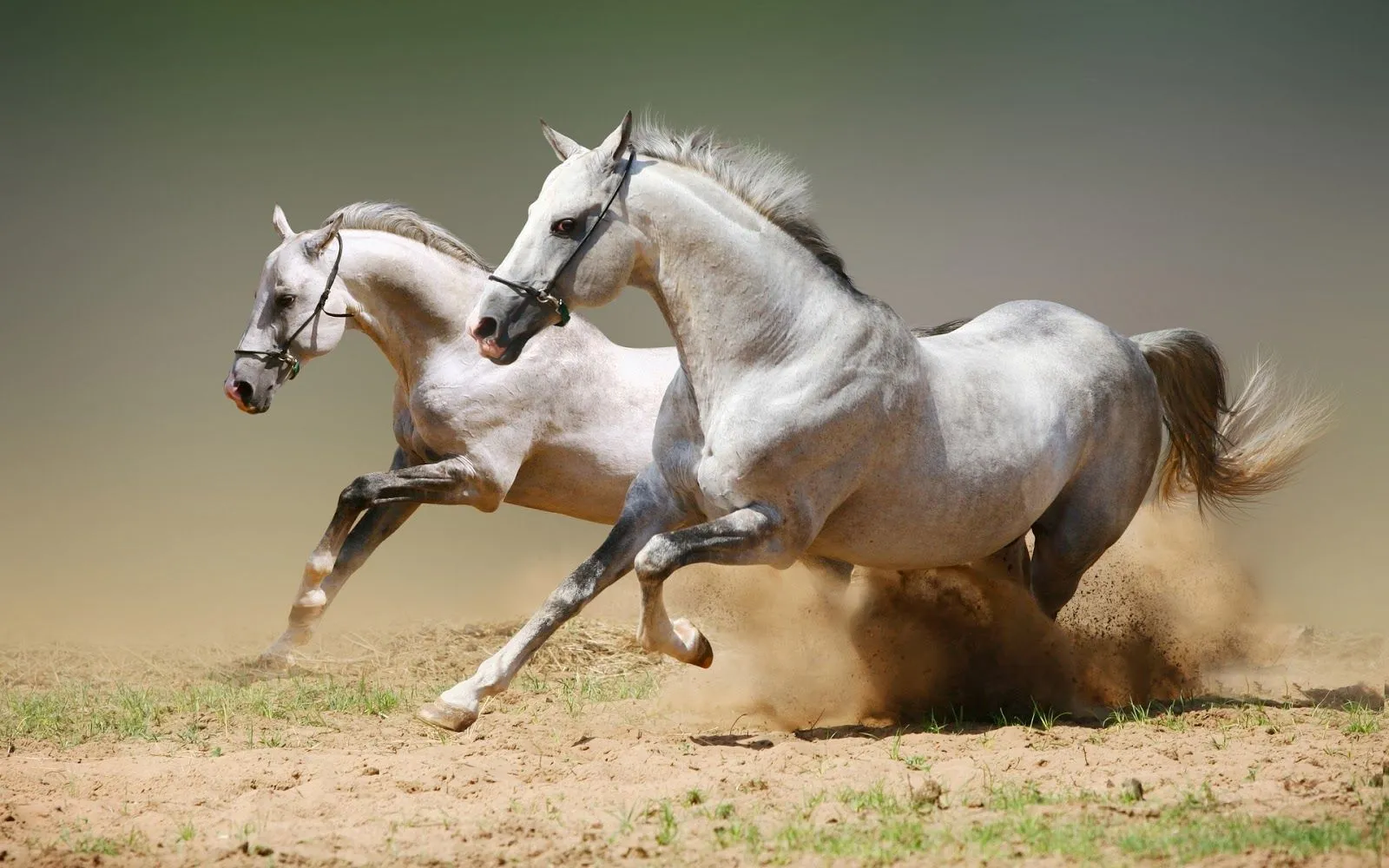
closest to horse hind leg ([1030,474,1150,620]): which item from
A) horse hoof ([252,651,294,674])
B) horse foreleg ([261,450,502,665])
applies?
horse foreleg ([261,450,502,665])

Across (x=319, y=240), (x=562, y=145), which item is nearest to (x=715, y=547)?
(x=562, y=145)

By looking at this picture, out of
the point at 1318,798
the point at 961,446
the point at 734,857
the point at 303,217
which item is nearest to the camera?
the point at 734,857

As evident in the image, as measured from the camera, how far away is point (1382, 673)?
5867mm

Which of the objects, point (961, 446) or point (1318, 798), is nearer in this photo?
point (1318, 798)

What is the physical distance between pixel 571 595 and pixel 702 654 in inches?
20.5

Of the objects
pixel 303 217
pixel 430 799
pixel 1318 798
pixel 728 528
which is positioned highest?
pixel 303 217

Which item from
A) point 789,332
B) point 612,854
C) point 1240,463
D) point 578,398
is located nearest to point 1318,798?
point 612,854

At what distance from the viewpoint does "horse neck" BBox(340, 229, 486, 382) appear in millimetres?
6020

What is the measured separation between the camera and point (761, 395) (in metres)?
4.18

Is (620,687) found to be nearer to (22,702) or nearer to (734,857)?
(22,702)

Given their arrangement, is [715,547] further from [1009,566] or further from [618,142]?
[1009,566]

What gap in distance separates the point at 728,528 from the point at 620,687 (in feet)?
5.98

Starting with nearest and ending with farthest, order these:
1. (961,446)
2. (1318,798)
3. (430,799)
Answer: (1318,798)
(430,799)
(961,446)

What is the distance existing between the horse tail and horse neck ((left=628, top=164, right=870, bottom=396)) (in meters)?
1.85
